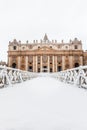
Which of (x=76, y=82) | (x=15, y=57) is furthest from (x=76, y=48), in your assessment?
(x=76, y=82)

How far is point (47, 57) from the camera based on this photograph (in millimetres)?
66562

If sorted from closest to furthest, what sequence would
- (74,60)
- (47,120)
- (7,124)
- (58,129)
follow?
(58,129)
(7,124)
(47,120)
(74,60)

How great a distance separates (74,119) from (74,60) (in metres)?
64.6

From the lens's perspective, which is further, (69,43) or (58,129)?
(69,43)

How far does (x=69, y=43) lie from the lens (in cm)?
6819

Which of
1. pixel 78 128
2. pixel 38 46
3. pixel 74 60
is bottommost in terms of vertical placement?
pixel 78 128

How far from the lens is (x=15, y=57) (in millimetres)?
66688

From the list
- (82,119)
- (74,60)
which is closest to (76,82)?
(82,119)

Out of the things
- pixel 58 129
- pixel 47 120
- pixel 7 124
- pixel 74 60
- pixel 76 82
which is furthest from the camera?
pixel 74 60

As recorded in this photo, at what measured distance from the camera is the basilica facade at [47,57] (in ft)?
218

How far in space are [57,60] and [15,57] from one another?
43.4 feet

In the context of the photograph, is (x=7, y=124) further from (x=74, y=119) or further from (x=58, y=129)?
(x=74, y=119)

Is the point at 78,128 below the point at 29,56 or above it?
below

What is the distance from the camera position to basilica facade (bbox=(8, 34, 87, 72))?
218 ft
